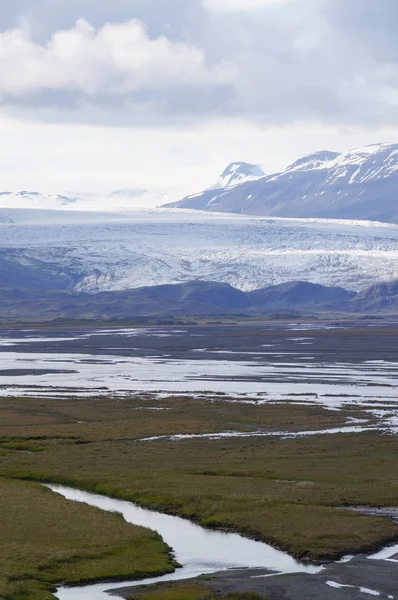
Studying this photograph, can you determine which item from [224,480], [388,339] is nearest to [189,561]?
[224,480]

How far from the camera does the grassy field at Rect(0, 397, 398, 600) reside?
1104 inches

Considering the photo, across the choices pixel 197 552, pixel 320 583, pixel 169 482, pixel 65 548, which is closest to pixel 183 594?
pixel 320 583

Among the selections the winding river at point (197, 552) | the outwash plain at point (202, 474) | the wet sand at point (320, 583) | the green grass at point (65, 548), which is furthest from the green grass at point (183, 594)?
the green grass at point (65, 548)

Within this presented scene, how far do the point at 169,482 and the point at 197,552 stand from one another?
9.37 meters

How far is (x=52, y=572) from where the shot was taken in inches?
1031

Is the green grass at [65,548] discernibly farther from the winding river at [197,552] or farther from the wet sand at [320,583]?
the wet sand at [320,583]

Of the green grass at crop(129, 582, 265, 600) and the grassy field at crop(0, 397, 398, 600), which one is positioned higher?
the green grass at crop(129, 582, 265, 600)

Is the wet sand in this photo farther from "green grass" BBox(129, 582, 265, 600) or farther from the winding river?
the winding river

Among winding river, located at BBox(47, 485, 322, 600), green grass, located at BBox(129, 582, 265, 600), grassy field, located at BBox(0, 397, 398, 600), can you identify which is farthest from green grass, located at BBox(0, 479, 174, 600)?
green grass, located at BBox(129, 582, 265, 600)

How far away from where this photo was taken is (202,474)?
40688 mm

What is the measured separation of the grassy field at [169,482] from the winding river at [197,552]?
0.49 m

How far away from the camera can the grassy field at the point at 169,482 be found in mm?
28031

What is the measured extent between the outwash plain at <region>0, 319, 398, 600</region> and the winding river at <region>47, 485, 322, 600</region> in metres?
0.17

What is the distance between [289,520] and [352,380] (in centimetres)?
4929
